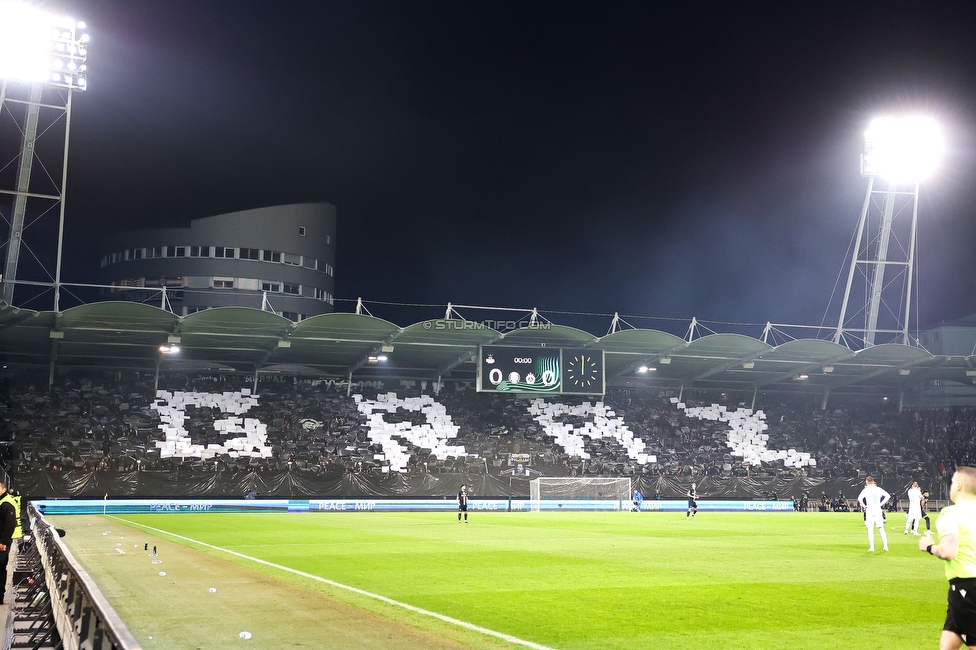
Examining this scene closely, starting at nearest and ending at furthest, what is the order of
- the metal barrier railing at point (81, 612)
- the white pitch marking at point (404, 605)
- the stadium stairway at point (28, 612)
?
1. the metal barrier railing at point (81, 612)
2. the stadium stairway at point (28, 612)
3. the white pitch marking at point (404, 605)

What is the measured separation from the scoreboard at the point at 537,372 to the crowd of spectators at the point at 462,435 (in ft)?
17.1

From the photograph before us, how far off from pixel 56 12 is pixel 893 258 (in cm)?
6698

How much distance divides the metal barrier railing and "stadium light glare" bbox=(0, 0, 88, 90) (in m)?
35.5

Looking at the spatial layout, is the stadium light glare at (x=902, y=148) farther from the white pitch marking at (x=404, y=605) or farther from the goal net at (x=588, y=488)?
the white pitch marking at (x=404, y=605)

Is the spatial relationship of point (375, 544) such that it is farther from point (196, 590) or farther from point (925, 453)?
point (925, 453)

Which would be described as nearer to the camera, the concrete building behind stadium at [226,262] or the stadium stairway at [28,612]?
the stadium stairway at [28,612]

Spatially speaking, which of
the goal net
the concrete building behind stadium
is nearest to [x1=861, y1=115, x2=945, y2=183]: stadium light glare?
the goal net

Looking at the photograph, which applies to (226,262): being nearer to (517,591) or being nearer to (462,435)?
(462,435)

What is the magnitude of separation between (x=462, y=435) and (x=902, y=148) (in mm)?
32359

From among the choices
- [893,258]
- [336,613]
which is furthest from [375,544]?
[893,258]

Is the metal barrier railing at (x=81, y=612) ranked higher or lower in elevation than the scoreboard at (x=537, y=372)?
lower

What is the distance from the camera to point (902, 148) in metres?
54.7

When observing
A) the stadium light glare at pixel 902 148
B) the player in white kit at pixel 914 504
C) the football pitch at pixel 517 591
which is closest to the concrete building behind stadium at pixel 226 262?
the football pitch at pixel 517 591

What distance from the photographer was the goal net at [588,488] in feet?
163
